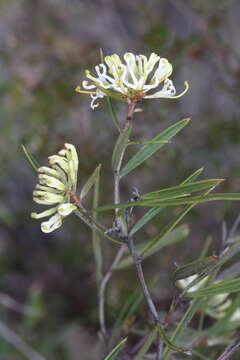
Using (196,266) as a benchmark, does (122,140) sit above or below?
above

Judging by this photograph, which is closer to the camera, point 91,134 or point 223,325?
point 223,325

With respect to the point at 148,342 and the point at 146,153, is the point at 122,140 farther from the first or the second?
the point at 148,342

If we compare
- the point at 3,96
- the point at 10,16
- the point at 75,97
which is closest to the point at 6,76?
the point at 3,96

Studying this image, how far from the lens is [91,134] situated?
7.33 ft

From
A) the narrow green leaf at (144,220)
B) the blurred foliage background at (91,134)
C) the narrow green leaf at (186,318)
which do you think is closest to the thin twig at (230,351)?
the narrow green leaf at (186,318)

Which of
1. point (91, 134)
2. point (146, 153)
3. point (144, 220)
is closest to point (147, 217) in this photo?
point (144, 220)

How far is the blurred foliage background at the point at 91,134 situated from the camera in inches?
77.3

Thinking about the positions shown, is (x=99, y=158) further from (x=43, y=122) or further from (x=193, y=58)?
(x=193, y=58)

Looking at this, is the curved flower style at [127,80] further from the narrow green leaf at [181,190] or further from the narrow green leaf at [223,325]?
the narrow green leaf at [223,325]

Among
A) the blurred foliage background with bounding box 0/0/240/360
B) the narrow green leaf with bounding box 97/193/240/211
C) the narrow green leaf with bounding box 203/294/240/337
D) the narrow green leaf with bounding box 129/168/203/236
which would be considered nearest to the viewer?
the narrow green leaf with bounding box 97/193/240/211

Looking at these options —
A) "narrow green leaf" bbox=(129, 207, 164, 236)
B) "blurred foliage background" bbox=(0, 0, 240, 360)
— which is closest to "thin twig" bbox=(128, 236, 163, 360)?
"narrow green leaf" bbox=(129, 207, 164, 236)

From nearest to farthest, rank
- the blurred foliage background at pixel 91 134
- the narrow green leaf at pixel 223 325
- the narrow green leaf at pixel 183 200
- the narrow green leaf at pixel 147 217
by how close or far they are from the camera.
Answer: the narrow green leaf at pixel 183 200
the narrow green leaf at pixel 147 217
the narrow green leaf at pixel 223 325
the blurred foliage background at pixel 91 134

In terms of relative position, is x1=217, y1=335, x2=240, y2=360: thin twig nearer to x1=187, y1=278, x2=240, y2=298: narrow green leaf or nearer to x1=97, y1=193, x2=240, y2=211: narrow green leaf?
x1=187, y1=278, x2=240, y2=298: narrow green leaf

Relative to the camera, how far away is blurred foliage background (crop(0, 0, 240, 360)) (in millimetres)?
1964
